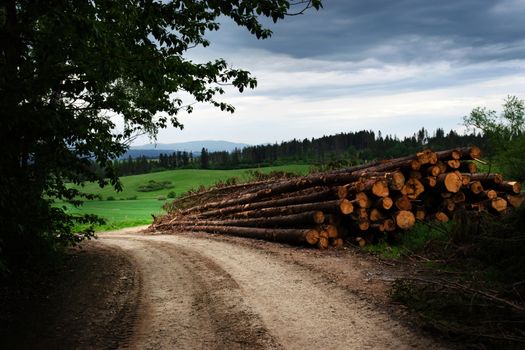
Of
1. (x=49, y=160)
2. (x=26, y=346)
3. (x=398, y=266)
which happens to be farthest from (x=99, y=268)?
(x=398, y=266)

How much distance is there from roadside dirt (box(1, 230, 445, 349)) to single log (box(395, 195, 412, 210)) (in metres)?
1.97

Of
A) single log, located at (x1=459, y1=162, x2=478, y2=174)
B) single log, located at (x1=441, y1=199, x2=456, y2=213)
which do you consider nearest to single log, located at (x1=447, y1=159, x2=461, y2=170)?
single log, located at (x1=459, y1=162, x2=478, y2=174)

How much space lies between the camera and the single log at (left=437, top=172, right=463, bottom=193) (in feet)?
36.9

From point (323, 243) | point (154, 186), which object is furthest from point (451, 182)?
point (154, 186)

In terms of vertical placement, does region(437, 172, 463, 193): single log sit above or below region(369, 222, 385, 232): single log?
above

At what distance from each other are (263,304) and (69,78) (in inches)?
199

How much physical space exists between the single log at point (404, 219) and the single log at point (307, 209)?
1.21m

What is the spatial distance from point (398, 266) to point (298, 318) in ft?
12.1

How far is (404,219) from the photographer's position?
10977mm

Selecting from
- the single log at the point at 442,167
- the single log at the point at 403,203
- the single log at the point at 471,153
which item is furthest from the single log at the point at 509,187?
the single log at the point at 403,203

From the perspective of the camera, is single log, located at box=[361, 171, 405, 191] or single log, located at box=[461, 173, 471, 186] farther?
single log, located at box=[461, 173, 471, 186]

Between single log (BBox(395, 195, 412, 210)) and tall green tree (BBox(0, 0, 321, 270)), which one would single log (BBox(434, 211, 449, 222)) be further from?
tall green tree (BBox(0, 0, 321, 270))

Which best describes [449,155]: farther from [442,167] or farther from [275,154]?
[275,154]

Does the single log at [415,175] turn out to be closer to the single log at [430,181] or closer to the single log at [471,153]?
the single log at [430,181]
